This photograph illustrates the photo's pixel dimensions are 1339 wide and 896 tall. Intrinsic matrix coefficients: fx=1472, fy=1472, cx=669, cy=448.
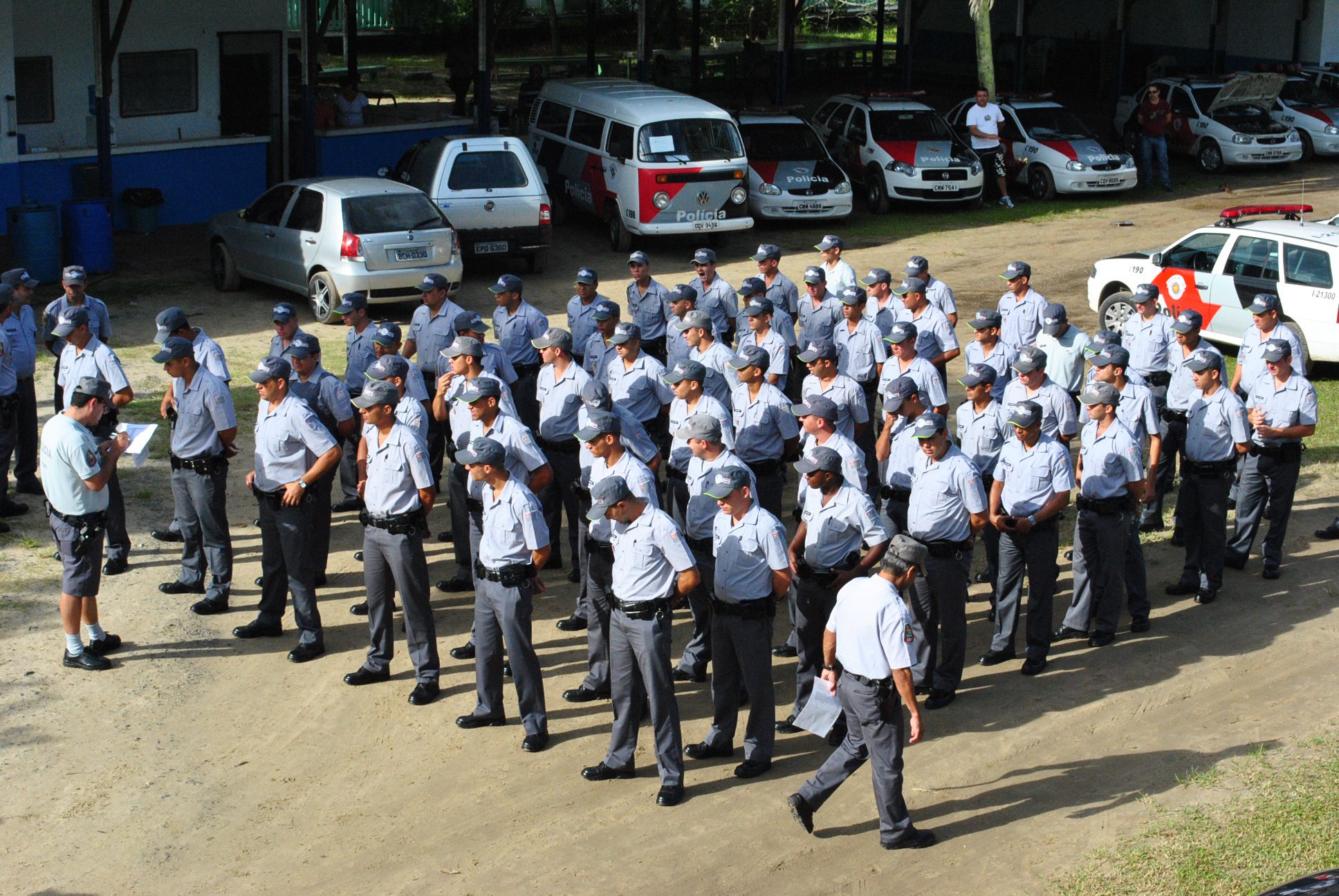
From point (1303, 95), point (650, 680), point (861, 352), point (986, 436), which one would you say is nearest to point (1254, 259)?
point (861, 352)

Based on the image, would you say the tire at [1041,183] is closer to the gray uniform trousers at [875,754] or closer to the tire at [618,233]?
the tire at [618,233]

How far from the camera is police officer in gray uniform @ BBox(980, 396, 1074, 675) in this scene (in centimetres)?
892

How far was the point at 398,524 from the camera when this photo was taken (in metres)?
8.56

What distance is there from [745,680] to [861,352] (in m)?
4.53

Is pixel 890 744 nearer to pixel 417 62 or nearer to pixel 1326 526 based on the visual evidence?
pixel 1326 526

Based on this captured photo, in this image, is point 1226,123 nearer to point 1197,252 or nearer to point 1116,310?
point 1116,310

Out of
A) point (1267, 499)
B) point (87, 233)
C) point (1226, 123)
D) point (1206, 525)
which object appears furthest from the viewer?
point (1226, 123)

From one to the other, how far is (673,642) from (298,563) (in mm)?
2449

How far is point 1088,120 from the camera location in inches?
1313

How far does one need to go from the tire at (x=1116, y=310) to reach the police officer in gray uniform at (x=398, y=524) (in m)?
10.0

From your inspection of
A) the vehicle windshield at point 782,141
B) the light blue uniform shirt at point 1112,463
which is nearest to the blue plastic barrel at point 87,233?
the vehicle windshield at point 782,141

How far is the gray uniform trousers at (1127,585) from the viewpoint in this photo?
947cm

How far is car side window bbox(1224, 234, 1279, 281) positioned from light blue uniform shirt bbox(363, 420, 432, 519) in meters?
10.1

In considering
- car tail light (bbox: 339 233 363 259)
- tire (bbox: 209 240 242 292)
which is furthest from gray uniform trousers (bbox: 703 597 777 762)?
tire (bbox: 209 240 242 292)
